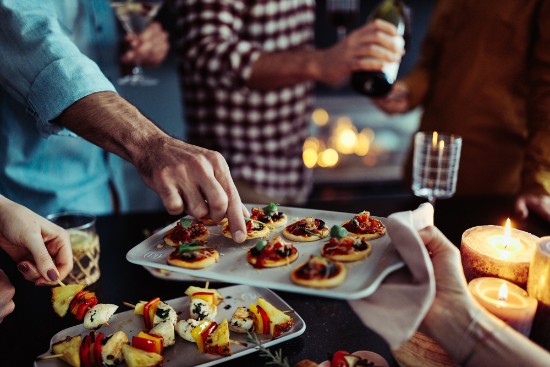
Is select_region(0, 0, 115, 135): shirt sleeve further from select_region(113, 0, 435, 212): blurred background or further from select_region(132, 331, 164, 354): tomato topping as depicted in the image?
select_region(113, 0, 435, 212): blurred background

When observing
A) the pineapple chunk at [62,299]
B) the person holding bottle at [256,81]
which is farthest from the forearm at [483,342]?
the person holding bottle at [256,81]

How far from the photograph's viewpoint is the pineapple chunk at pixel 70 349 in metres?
0.89

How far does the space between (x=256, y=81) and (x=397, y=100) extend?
2.08 feet

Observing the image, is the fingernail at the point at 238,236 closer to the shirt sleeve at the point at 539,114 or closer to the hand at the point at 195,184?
the hand at the point at 195,184

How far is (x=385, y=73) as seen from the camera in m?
1.68

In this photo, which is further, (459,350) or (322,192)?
(322,192)

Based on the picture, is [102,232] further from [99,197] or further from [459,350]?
[459,350]

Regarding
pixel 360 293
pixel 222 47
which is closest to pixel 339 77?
pixel 222 47

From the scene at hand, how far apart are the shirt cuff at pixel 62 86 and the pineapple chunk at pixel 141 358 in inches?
22.9

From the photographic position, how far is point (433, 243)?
0.81m

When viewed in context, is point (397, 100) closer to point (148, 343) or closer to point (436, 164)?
point (436, 164)

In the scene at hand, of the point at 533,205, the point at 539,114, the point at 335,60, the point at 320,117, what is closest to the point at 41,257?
the point at 335,60

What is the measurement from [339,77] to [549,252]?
4.38 ft

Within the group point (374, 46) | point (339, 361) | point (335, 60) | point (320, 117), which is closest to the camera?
point (339, 361)
